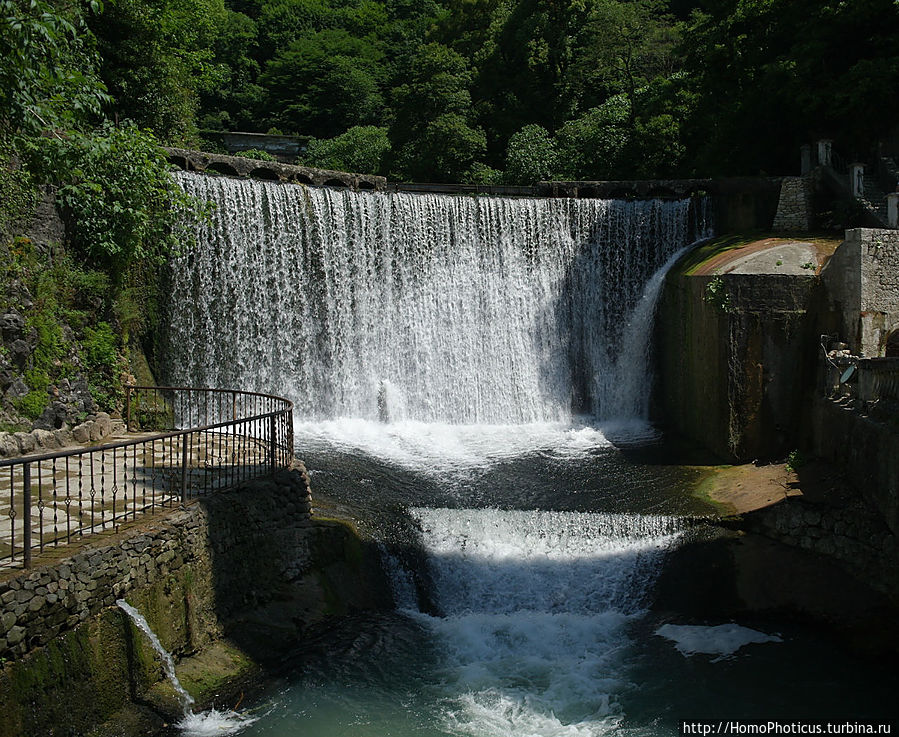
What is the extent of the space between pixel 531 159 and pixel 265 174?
37.2ft

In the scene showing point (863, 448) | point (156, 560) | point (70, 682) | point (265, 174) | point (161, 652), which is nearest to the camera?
point (70, 682)

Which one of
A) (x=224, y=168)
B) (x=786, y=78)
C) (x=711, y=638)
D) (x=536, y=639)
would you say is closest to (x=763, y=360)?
(x=711, y=638)

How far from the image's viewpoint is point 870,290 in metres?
14.5

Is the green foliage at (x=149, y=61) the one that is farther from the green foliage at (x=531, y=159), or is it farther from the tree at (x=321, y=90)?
the tree at (x=321, y=90)

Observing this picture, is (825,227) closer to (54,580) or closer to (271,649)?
(271,649)

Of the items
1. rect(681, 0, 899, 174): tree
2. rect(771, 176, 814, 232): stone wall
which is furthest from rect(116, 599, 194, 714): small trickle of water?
rect(681, 0, 899, 174): tree

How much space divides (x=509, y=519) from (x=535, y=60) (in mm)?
25663

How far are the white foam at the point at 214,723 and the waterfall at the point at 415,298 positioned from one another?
9.48 meters

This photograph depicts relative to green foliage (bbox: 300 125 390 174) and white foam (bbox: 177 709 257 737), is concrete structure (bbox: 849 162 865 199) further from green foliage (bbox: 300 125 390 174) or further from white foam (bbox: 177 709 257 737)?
green foliage (bbox: 300 125 390 174)

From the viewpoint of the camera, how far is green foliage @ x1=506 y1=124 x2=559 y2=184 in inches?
1136

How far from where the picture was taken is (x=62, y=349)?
1341cm

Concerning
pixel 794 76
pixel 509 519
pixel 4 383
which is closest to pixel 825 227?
pixel 794 76

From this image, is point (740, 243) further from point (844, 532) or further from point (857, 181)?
point (844, 532)

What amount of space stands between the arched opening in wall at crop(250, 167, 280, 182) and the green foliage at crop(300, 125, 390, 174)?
12.1 metres
